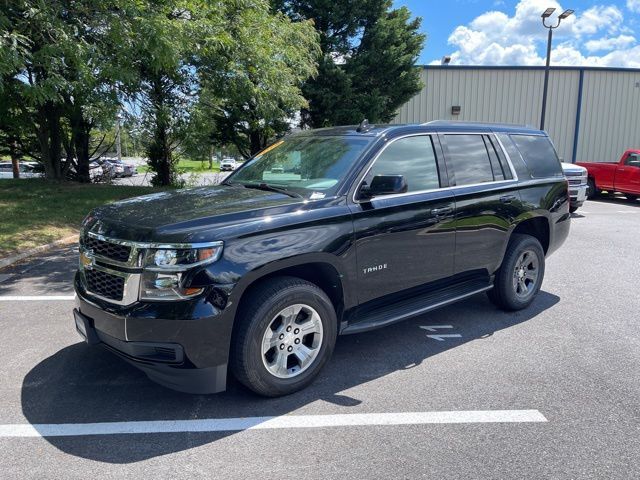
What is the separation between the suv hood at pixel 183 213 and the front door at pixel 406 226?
25.8 inches

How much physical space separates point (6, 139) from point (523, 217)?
725 inches

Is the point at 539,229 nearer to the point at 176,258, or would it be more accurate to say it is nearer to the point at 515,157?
the point at 515,157

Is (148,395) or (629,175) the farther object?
(629,175)

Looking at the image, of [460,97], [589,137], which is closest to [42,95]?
[460,97]

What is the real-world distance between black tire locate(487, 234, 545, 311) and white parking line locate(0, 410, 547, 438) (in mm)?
1990

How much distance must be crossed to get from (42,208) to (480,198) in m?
9.58

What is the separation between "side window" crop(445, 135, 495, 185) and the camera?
4.72 meters

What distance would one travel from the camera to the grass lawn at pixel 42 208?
8578mm

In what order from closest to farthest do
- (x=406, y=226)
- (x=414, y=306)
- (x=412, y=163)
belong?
(x=406, y=226), (x=414, y=306), (x=412, y=163)

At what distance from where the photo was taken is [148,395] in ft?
11.9

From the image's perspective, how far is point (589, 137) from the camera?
2405 cm

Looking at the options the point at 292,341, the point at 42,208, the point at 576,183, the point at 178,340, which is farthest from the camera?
the point at 576,183

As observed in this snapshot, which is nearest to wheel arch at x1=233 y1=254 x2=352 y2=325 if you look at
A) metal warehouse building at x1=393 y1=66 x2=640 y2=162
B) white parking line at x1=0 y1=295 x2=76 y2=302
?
white parking line at x1=0 y1=295 x2=76 y2=302

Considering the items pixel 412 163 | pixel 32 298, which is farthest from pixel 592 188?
pixel 32 298
